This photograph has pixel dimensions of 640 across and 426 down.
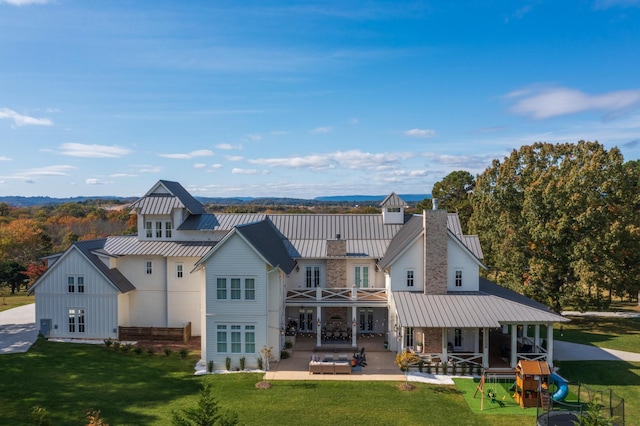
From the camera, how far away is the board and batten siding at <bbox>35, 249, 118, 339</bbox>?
29828 mm

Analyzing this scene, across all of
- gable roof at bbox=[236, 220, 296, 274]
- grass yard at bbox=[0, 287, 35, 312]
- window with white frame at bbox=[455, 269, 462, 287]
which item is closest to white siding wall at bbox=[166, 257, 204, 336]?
gable roof at bbox=[236, 220, 296, 274]

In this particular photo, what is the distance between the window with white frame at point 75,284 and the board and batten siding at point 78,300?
0.17m

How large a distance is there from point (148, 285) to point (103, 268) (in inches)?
130

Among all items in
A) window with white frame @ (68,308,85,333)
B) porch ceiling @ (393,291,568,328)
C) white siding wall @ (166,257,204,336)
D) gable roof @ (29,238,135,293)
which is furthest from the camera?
white siding wall @ (166,257,204,336)

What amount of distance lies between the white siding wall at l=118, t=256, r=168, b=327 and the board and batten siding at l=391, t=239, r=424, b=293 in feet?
53.4

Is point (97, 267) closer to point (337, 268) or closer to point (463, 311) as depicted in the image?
point (337, 268)

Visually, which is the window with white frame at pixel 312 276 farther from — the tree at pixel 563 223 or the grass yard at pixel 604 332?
the grass yard at pixel 604 332

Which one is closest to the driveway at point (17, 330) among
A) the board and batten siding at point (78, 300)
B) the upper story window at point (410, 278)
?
the board and batten siding at point (78, 300)

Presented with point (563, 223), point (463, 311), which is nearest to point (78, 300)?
point (463, 311)

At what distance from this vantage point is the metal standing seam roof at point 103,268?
97.9ft

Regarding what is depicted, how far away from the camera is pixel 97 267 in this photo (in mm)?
29641

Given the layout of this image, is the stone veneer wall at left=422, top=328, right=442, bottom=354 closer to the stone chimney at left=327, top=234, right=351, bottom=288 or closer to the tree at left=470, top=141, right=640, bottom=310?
the stone chimney at left=327, top=234, right=351, bottom=288

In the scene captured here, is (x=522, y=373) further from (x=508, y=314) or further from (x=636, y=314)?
(x=636, y=314)

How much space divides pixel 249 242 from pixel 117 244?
13468 mm
